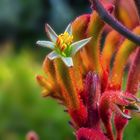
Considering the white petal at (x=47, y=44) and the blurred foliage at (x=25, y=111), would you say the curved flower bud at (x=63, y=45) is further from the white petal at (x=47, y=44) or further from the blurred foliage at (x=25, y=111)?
the blurred foliage at (x=25, y=111)

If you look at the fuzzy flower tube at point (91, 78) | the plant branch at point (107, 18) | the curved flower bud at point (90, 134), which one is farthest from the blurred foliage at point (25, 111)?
the plant branch at point (107, 18)

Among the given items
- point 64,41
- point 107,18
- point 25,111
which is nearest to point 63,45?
point 64,41

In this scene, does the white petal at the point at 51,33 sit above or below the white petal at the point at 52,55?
above

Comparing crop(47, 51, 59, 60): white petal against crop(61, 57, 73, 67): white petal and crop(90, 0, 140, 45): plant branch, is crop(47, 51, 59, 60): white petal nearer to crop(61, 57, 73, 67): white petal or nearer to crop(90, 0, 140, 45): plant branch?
crop(61, 57, 73, 67): white petal

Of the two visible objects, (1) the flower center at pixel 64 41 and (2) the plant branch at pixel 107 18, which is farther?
(1) the flower center at pixel 64 41

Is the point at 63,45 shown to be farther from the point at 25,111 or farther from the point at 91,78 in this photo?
the point at 25,111

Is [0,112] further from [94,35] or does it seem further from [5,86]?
[94,35]

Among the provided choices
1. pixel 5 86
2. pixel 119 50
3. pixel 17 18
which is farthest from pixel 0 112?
pixel 17 18

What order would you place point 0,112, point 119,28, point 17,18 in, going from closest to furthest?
point 119,28
point 0,112
point 17,18

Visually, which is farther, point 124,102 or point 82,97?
point 82,97
